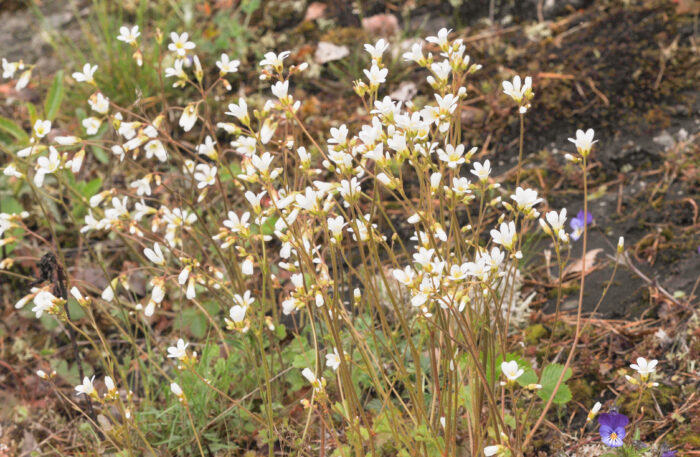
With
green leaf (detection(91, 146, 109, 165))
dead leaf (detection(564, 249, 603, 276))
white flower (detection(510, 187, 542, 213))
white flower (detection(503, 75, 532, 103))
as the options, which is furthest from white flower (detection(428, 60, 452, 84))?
green leaf (detection(91, 146, 109, 165))

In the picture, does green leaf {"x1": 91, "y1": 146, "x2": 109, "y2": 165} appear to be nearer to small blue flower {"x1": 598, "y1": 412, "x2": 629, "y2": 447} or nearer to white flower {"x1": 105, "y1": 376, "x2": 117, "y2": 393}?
white flower {"x1": 105, "y1": 376, "x2": 117, "y2": 393}

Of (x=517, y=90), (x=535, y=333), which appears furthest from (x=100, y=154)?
(x=517, y=90)

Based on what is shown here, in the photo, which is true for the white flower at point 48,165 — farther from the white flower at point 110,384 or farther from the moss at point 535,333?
the moss at point 535,333

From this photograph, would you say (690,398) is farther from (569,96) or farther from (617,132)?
(569,96)

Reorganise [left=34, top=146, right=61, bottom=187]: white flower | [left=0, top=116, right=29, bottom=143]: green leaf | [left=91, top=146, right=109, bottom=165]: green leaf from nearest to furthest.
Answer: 1. [left=34, top=146, right=61, bottom=187]: white flower
2. [left=0, top=116, right=29, bottom=143]: green leaf
3. [left=91, top=146, right=109, bottom=165]: green leaf

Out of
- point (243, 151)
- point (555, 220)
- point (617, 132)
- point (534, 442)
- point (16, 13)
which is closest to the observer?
point (555, 220)

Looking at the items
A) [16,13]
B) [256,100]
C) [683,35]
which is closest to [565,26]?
[683,35]

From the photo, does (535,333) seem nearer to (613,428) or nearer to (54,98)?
(613,428)
